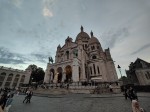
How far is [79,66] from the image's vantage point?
1287 inches

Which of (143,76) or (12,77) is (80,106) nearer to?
(143,76)

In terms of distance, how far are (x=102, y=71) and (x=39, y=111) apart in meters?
30.4

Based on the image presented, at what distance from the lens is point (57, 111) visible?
7.50 meters

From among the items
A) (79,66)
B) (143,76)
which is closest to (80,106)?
(79,66)

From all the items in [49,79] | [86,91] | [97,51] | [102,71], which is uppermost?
[97,51]

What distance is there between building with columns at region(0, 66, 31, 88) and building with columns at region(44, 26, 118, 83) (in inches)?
1187

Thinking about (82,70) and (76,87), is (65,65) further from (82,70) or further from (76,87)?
(76,87)

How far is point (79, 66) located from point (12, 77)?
4663 centimetres

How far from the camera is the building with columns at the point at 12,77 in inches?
2128

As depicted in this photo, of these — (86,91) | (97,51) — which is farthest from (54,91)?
(97,51)

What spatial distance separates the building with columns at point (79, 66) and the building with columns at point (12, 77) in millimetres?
30154

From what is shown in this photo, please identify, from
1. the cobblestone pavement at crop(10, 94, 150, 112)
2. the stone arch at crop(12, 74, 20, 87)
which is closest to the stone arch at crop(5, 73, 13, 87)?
the stone arch at crop(12, 74, 20, 87)

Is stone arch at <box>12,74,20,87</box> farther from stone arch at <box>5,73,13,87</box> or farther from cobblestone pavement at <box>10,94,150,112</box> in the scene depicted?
cobblestone pavement at <box>10,94,150,112</box>

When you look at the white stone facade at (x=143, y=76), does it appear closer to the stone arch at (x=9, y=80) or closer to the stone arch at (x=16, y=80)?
the stone arch at (x=16, y=80)
